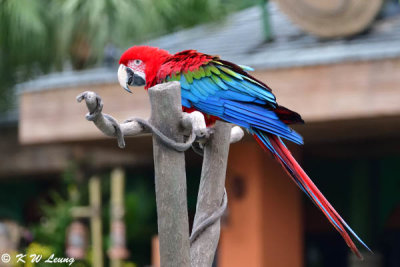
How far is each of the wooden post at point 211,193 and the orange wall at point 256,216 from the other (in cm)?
353

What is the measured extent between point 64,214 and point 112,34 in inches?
59.8

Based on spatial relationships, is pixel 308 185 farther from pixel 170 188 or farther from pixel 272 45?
pixel 272 45

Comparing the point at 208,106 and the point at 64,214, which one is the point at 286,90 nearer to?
the point at 208,106

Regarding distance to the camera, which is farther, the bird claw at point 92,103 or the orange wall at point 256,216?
the orange wall at point 256,216

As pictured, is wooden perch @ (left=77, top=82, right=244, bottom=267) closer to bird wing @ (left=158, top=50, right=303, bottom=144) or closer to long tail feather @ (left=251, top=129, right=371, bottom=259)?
long tail feather @ (left=251, top=129, right=371, bottom=259)

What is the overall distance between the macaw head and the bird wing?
4 cm

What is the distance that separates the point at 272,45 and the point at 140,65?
Result: 3049mm

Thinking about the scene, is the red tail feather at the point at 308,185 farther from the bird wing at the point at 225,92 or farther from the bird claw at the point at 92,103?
the bird claw at the point at 92,103

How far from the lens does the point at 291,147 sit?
5652 mm

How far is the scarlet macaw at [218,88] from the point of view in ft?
7.03

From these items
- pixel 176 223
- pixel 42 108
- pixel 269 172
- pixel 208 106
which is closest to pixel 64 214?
pixel 42 108

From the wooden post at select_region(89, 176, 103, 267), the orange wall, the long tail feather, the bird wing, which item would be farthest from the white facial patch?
the wooden post at select_region(89, 176, 103, 267)

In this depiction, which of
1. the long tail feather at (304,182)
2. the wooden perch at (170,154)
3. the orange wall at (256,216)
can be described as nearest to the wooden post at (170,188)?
the wooden perch at (170,154)

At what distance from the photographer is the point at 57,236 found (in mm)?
6180
